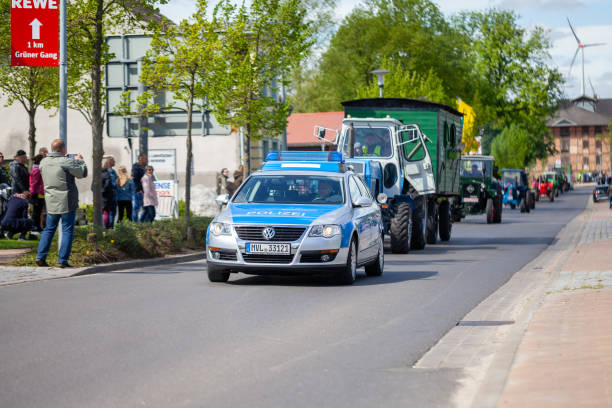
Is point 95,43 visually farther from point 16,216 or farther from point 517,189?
point 517,189

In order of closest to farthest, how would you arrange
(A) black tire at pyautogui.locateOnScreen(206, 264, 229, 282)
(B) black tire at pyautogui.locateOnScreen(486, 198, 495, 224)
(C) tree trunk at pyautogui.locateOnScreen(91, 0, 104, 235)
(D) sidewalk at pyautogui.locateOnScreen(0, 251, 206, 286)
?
(A) black tire at pyautogui.locateOnScreen(206, 264, 229, 282), (D) sidewalk at pyautogui.locateOnScreen(0, 251, 206, 286), (C) tree trunk at pyautogui.locateOnScreen(91, 0, 104, 235), (B) black tire at pyautogui.locateOnScreen(486, 198, 495, 224)

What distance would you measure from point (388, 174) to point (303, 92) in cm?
6830

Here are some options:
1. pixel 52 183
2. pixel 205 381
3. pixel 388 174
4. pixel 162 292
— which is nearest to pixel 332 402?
pixel 205 381

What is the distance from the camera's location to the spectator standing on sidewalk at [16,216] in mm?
19375

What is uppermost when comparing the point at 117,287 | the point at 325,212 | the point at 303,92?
the point at 303,92

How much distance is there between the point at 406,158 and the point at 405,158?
4 cm

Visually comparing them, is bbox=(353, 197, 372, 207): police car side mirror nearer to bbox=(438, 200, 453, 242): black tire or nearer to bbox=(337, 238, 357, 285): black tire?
bbox=(337, 238, 357, 285): black tire

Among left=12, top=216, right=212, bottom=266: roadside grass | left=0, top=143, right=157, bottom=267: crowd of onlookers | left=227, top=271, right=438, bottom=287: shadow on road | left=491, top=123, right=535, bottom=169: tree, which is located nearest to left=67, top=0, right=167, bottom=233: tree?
left=12, top=216, right=212, bottom=266: roadside grass

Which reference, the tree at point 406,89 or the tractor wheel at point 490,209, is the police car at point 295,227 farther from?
the tree at point 406,89

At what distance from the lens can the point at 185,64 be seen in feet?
70.6

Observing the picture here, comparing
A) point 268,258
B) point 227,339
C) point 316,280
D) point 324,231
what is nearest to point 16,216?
point 316,280

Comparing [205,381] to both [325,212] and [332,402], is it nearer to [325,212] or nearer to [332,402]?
[332,402]

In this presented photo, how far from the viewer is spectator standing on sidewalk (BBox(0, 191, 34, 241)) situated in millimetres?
19375

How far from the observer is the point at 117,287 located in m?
12.9
